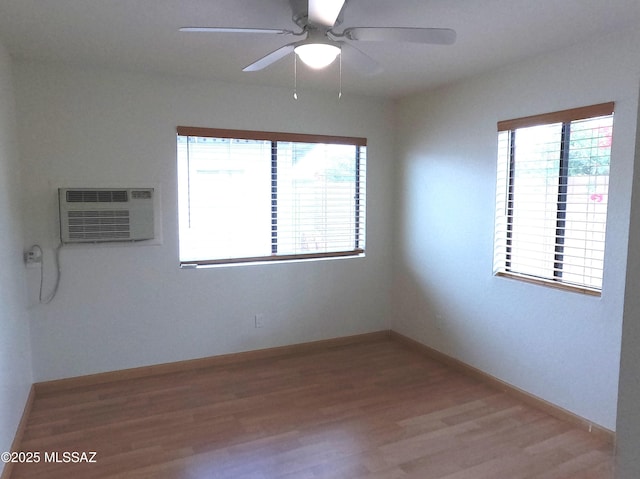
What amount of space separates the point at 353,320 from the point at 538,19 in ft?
9.88

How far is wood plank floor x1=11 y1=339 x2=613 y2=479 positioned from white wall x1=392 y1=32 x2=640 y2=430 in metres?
0.30

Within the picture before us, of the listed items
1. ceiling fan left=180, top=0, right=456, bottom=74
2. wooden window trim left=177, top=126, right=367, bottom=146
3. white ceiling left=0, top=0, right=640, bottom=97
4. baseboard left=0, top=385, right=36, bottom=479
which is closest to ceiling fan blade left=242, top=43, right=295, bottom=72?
ceiling fan left=180, top=0, right=456, bottom=74

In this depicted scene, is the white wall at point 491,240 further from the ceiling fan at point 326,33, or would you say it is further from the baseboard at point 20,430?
the baseboard at point 20,430

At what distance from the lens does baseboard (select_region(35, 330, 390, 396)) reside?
134 inches

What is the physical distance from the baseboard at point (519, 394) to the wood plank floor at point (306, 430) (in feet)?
0.15

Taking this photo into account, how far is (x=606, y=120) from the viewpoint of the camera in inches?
106

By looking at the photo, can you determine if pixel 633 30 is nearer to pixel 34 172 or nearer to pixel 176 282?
pixel 176 282

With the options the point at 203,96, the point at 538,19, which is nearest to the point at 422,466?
the point at 538,19

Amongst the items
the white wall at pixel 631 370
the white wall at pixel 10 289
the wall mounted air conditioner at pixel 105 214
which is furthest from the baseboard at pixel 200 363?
the white wall at pixel 631 370

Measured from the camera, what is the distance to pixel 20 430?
2723 millimetres

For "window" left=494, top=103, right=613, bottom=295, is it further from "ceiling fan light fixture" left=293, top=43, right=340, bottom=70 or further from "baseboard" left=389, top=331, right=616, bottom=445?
"ceiling fan light fixture" left=293, top=43, right=340, bottom=70

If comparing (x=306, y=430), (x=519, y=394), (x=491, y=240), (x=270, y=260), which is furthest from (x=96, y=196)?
(x=519, y=394)

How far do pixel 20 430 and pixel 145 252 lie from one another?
4.69 ft

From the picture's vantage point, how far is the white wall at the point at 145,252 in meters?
3.26
